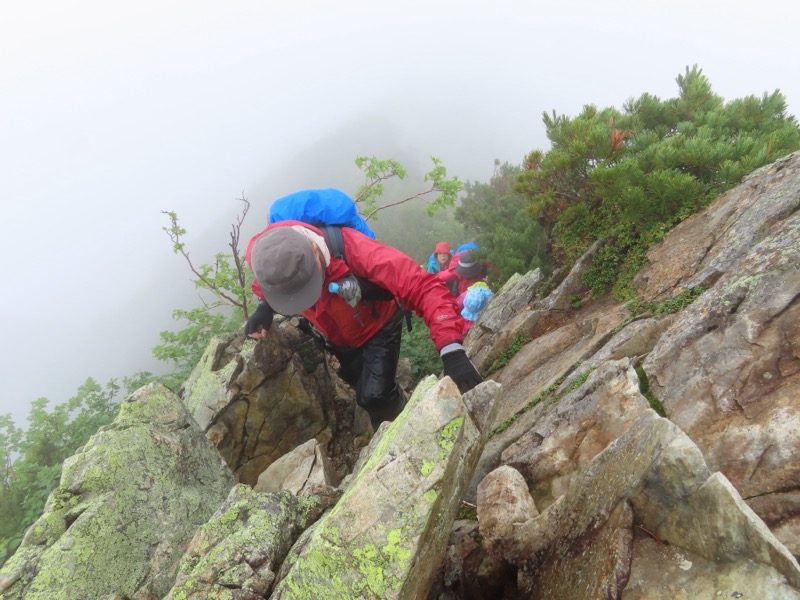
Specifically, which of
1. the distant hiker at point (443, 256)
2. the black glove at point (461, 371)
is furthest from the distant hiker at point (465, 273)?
the black glove at point (461, 371)

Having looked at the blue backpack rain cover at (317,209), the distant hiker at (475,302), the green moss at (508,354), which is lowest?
the distant hiker at (475,302)

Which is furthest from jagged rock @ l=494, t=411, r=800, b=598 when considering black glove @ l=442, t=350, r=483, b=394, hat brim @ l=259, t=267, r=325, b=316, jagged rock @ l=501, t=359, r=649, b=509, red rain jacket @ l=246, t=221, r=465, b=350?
hat brim @ l=259, t=267, r=325, b=316

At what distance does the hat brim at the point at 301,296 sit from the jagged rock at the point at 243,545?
2.05 m

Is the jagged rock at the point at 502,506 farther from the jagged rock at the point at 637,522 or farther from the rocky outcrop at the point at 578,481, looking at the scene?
the jagged rock at the point at 637,522

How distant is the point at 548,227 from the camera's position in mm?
9109

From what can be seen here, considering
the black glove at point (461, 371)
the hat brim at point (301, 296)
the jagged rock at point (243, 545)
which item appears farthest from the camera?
the hat brim at point (301, 296)

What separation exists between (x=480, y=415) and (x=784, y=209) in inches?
176

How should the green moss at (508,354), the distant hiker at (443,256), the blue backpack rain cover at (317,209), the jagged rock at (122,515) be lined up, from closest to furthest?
the jagged rock at (122,515)
the blue backpack rain cover at (317,209)
the green moss at (508,354)
the distant hiker at (443,256)

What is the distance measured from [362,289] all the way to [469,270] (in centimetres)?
699

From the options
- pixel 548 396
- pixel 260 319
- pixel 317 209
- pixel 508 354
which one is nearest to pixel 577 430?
pixel 548 396

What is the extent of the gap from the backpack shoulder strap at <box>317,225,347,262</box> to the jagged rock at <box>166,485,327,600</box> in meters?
2.92

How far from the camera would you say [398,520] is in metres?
2.61

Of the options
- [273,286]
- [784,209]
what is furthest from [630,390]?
[273,286]

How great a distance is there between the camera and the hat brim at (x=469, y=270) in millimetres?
12055
